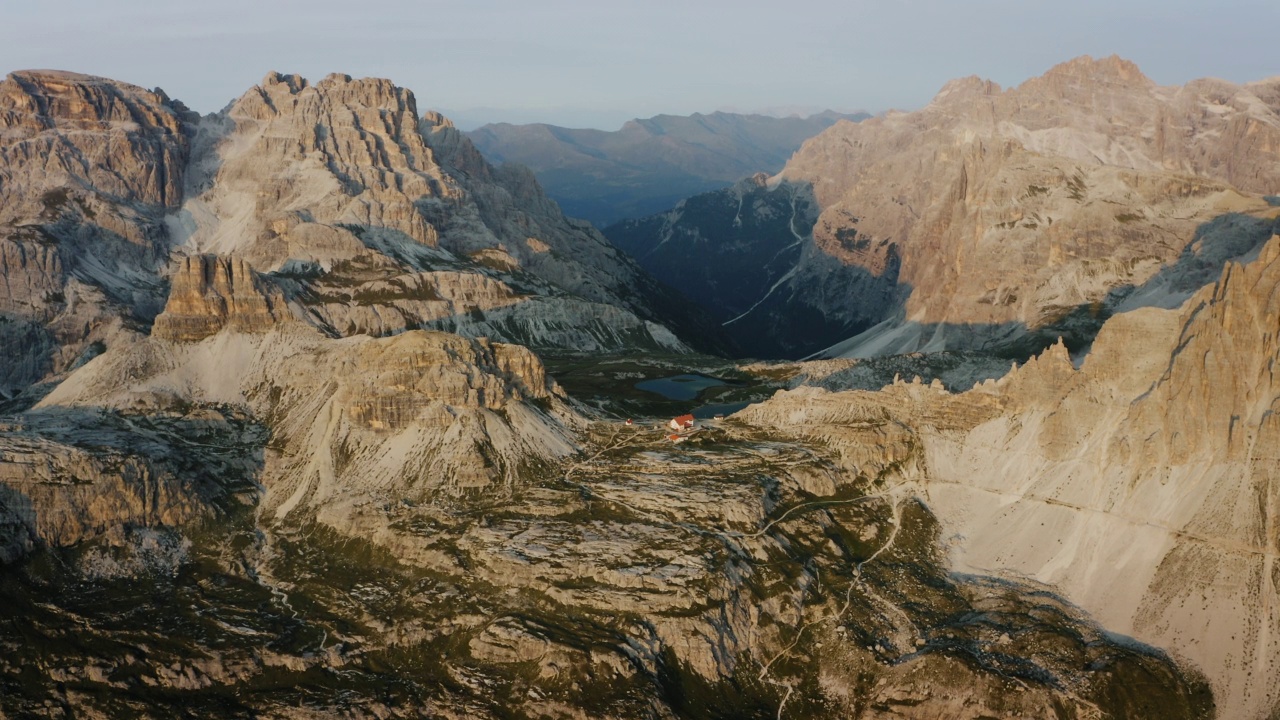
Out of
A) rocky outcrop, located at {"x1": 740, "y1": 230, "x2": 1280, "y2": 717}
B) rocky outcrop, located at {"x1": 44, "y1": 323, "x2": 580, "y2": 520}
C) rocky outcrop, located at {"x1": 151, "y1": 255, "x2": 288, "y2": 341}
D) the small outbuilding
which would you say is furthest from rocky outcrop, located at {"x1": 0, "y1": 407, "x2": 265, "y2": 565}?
rocky outcrop, located at {"x1": 740, "y1": 230, "x2": 1280, "y2": 717}

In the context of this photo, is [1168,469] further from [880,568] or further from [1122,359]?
[880,568]

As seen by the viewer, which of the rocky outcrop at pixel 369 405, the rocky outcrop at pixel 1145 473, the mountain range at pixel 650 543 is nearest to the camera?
the mountain range at pixel 650 543

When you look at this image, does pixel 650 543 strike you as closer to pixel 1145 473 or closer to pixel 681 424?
pixel 681 424

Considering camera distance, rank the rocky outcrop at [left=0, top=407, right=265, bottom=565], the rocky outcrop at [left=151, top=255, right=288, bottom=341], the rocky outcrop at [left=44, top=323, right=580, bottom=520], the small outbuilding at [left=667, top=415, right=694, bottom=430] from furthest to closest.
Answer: the rocky outcrop at [left=151, top=255, right=288, bottom=341] < the small outbuilding at [left=667, top=415, right=694, bottom=430] < the rocky outcrop at [left=44, top=323, right=580, bottom=520] < the rocky outcrop at [left=0, top=407, right=265, bottom=565]

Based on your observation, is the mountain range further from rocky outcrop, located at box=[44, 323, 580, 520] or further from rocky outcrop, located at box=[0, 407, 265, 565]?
rocky outcrop, located at box=[44, 323, 580, 520]

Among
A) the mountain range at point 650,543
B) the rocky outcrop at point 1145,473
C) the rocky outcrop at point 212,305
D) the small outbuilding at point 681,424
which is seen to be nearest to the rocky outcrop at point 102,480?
the mountain range at point 650,543

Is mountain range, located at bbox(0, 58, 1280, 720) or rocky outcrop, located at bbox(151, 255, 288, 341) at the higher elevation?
rocky outcrop, located at bbox(151, 255, 288, 341)

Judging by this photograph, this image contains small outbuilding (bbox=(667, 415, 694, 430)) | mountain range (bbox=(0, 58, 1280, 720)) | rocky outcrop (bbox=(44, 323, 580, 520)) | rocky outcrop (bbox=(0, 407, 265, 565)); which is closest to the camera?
mountain range (bbox=(0, 58, 1280, 720))

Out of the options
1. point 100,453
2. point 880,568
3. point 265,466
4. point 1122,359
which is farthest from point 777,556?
point 100,453

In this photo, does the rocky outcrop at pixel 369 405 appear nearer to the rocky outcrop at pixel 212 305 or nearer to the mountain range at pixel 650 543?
the mountain range at pixel 650 543
